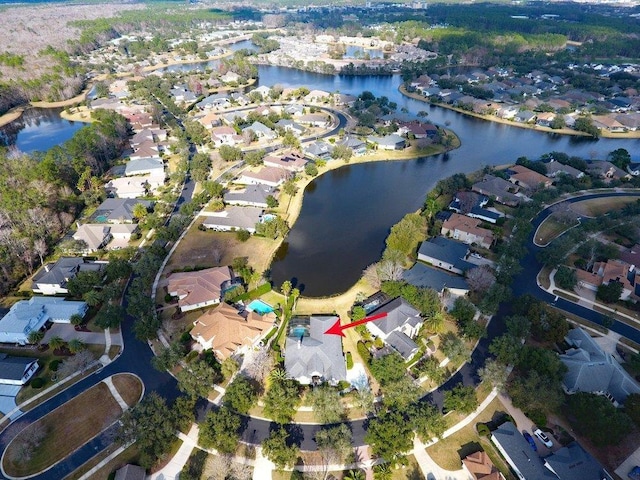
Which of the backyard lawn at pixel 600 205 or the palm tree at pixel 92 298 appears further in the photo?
the backyard lawn at pixel 600 205

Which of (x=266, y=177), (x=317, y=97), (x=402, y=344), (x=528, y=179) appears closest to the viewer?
(x=402, y=344)

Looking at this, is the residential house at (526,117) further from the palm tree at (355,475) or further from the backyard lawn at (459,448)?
the palm tree at (355,475)

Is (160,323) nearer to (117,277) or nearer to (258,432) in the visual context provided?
(117,277)

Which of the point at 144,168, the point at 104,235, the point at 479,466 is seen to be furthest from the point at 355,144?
the point at 479,466

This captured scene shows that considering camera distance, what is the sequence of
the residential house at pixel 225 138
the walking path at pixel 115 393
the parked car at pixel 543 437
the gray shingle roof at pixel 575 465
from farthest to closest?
the residential house at pixel 225 138
the walking path at pixel 115 393
the parked car at pixel 543 437
the gray shingle roof at pixel 575 465

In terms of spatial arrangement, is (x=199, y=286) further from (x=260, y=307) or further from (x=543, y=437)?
(x=543, y=437)

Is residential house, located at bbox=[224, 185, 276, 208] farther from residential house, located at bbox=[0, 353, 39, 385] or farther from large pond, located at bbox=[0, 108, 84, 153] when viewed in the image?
large pond, located at bbox=[0, 108, 84, 153]

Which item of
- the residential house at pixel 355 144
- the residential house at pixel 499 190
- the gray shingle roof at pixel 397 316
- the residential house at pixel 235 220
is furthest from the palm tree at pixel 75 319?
the residential house at pixel 499 190

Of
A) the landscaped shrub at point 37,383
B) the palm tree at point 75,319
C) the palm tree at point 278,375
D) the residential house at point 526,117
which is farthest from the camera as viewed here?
the residential house at point 526,117
